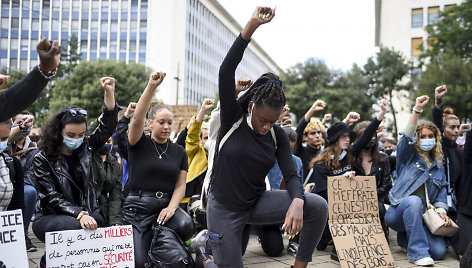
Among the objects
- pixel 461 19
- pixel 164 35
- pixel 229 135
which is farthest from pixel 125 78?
pixel 229 135

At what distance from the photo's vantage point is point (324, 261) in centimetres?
527

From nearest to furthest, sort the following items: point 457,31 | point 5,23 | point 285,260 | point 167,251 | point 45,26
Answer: point 167,251 → point 285,260 → point 457,31 → point 5,23 → point 45,26

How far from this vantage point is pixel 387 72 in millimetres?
34469

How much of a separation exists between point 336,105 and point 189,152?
109ft

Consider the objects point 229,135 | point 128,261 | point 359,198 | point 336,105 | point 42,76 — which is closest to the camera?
point 42,76

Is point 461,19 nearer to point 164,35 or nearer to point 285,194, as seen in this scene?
point 285,194

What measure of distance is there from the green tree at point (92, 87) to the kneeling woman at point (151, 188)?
106 ft

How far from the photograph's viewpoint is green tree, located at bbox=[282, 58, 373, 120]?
3766 cm

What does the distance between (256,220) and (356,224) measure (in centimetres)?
200

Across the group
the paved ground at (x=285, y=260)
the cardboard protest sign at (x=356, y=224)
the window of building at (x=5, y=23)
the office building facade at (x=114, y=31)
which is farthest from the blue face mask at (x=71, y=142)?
the window of building at (x=5, y=23)

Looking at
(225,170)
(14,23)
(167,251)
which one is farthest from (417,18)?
(14,23)

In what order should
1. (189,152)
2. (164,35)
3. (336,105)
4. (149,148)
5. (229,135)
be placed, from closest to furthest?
(229,135)
(149,148)
(189,152)
(336,105)
(164,35)

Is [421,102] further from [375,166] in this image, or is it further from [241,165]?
[241,165]

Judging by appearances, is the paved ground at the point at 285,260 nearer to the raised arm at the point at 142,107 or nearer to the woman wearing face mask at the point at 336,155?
the woman wearing face mask at the point at 336,155
